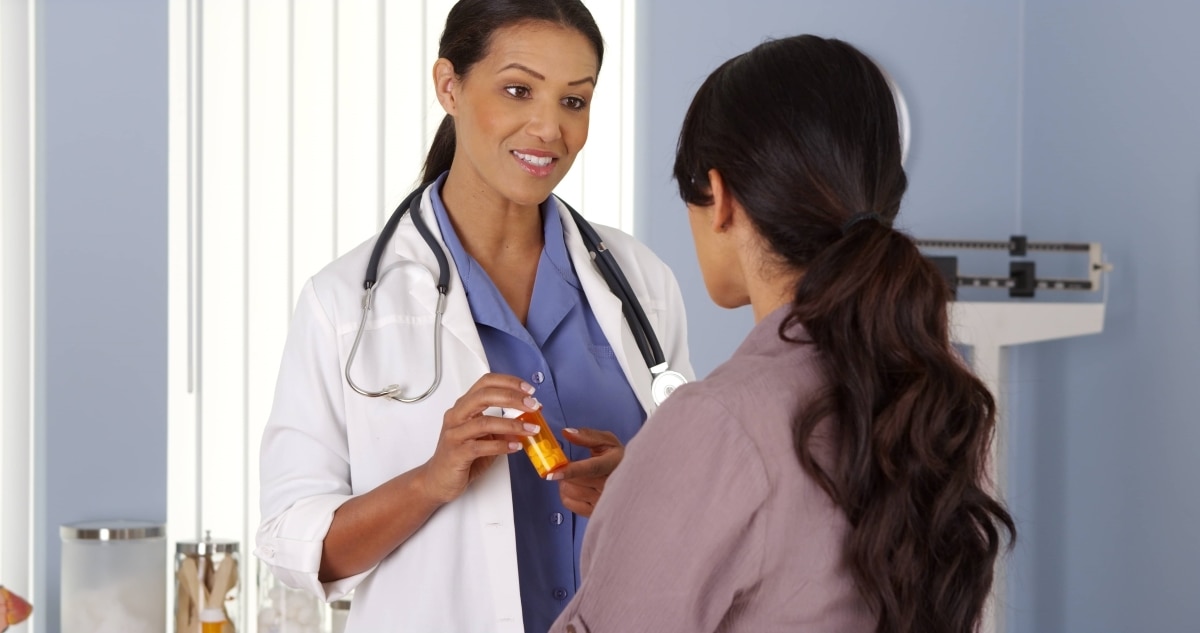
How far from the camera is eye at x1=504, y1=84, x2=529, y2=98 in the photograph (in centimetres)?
141

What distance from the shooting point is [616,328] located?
1453mm

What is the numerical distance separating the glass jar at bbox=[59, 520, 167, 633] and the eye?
1.31 metres

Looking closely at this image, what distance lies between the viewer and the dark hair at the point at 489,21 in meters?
1.42

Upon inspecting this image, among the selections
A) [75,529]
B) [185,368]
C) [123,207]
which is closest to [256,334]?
[185,368]

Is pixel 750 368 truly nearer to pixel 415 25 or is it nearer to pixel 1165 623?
pixel 415 25

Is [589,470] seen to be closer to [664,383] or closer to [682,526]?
[664,383]

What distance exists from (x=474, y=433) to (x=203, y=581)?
132 centimetres

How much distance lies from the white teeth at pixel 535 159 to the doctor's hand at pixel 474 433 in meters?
0.36

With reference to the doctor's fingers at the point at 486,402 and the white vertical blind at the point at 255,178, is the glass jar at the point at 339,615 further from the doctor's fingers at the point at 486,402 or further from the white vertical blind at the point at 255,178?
the doctor's fingers at the point at 486,402

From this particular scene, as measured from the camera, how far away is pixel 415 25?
101 inches

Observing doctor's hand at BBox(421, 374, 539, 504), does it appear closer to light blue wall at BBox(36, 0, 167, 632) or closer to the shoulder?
the shoulder

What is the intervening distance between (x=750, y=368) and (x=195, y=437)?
1826 mm

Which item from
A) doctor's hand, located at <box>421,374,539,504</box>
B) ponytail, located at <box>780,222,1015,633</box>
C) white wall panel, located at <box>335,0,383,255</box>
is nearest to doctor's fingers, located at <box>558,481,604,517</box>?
doctor's hand, located at <box>421,374,539,504</box>

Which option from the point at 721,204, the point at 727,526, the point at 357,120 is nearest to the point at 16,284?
the point at 357,120
